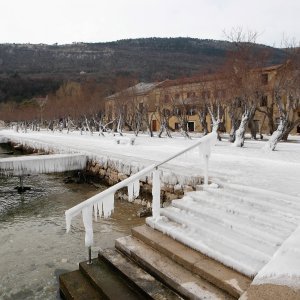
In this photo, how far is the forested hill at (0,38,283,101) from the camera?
110 m

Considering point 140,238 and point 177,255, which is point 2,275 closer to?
point 140,238

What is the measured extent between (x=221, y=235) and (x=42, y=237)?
620 cm

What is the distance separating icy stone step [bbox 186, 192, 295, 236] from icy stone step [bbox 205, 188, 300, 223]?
0.48 ft

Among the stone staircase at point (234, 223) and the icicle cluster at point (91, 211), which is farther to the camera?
the icicle cluster at point (91, 211)

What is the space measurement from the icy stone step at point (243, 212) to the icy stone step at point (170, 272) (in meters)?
1.51

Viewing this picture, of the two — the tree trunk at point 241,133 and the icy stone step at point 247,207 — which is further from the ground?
the tree trunk at point 241,133

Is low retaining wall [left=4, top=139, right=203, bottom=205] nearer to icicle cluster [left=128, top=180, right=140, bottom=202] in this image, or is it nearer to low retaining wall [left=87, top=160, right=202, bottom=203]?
low retaining wall [left=87, top=160, right=202, bottom=203]

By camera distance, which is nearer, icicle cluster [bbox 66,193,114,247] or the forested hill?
icicle cluster [bbox 66,193,114,247]

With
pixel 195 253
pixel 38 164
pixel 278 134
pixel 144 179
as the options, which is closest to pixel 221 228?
pixel 195 253

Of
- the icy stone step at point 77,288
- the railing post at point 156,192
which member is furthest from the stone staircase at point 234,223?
the icy stone step at point 77,288

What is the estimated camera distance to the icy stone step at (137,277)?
4197 millimetres

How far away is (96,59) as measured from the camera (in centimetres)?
14150

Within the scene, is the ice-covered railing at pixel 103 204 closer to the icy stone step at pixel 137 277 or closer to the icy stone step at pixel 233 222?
the icy stone step at pixel 137 277

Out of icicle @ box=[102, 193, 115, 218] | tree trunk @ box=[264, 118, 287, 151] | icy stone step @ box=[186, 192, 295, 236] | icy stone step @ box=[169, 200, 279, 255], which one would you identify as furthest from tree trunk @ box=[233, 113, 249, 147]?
icicle @ box=[102, 193, 115, 218]
